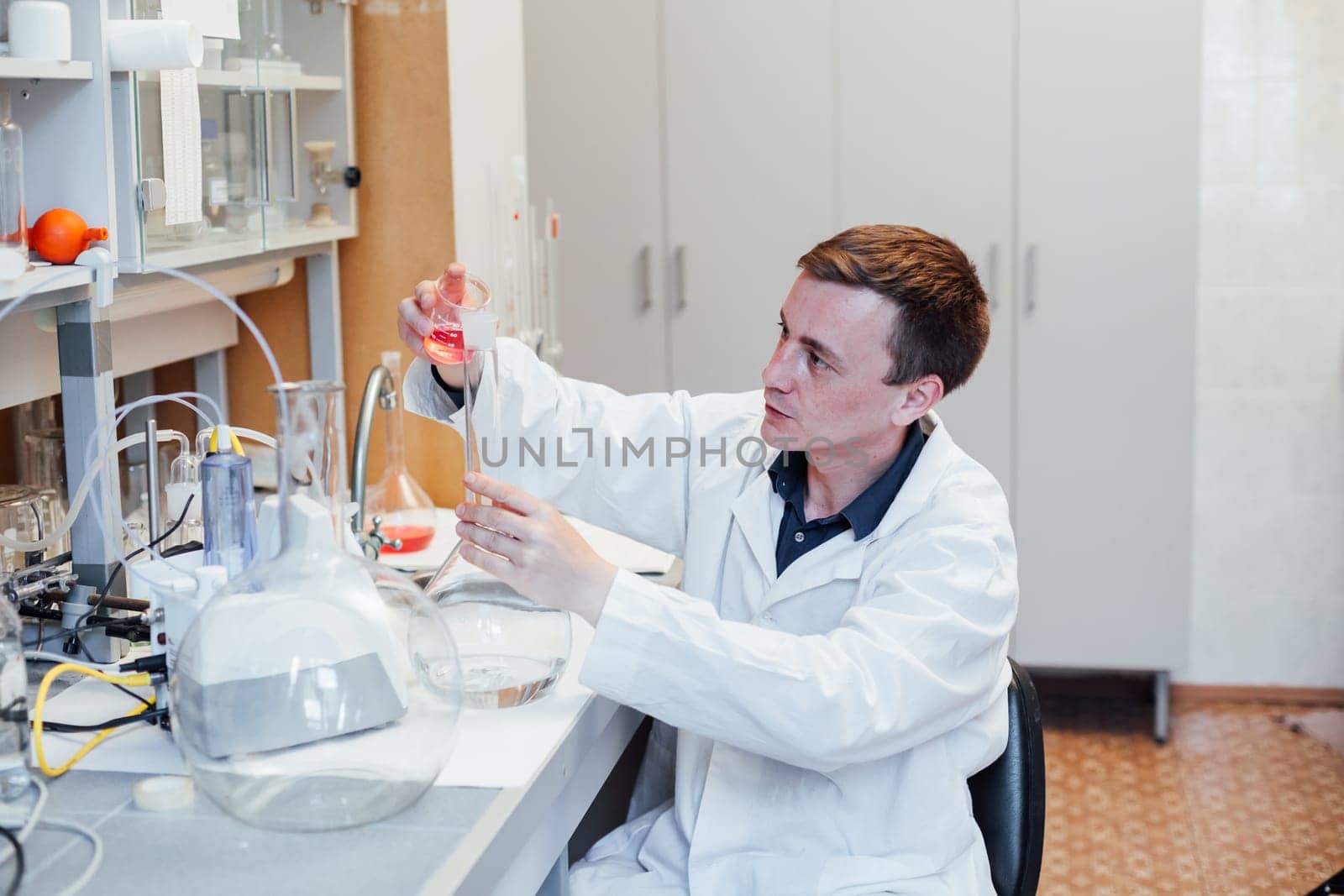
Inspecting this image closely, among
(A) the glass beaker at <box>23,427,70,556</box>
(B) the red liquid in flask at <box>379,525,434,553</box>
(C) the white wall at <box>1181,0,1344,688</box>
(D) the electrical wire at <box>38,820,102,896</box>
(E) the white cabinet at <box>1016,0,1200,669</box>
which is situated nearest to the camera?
(D) the electrical wire at <box>38,820,102,896</box>

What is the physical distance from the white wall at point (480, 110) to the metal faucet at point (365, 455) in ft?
1.16

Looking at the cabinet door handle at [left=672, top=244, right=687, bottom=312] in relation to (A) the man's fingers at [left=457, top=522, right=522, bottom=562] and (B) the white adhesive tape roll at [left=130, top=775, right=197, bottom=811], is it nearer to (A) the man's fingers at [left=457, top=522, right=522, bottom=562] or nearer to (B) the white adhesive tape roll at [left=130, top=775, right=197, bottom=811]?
(A) the man's fingers at [left=457, top=522, right=522, bottom=562]

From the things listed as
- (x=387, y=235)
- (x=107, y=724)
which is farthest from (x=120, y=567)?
(x=387, y=235)

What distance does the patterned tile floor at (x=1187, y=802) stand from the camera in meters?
2.64

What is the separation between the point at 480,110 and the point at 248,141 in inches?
25.0

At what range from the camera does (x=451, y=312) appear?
1518 mm

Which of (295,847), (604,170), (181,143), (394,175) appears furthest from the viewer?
(604,170)

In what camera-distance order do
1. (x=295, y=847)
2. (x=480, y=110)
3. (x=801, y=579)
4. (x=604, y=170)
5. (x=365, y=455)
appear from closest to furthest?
(x=295, y=847), (x=801, y=579), (x=365, y=455), (x=480, y=110), (x=604, y=170)

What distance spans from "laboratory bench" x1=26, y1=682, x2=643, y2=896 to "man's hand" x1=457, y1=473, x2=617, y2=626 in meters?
0.16

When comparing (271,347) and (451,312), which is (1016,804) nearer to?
(451,312)

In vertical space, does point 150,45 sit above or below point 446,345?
above

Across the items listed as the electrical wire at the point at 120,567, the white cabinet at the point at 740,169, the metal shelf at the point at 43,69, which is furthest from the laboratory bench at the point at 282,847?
the white cabinet at the point at 740,169

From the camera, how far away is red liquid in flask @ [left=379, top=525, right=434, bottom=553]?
2.07m

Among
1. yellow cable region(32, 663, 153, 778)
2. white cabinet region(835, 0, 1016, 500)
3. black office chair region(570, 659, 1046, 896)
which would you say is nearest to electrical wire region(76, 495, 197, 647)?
yellow cable region(32, 663, 153, 778)
